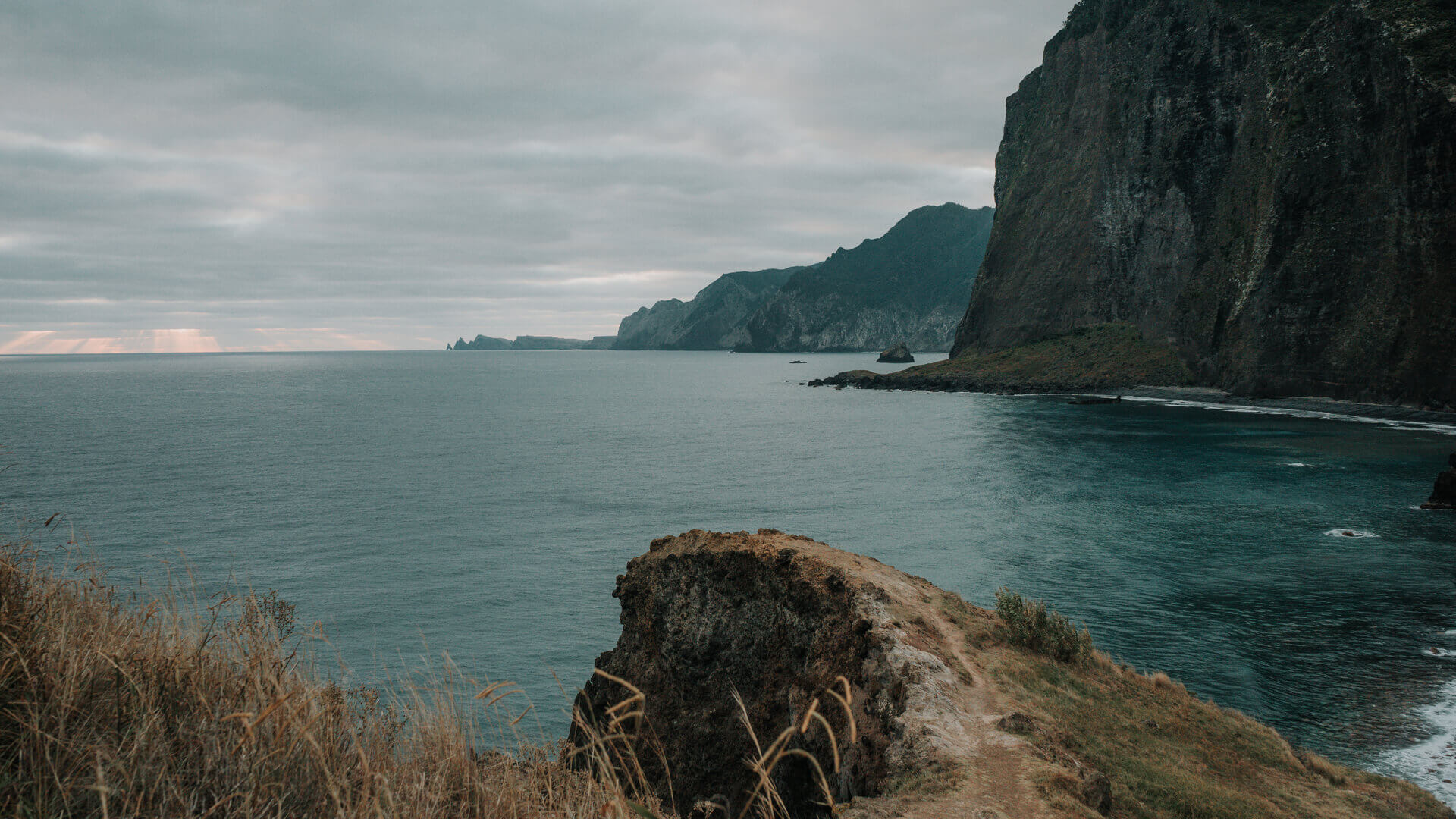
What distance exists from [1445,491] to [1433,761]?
32.1 m

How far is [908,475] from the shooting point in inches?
2181

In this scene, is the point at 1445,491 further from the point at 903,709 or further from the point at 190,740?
the point at 190,740

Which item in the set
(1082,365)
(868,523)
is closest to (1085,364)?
(1082,365)

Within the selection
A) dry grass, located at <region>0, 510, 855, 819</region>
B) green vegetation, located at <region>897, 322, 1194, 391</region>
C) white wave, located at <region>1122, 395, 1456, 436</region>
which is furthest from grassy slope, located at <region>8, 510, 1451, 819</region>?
green vegetation, located at <region>897, 322, 1194, 391</region>

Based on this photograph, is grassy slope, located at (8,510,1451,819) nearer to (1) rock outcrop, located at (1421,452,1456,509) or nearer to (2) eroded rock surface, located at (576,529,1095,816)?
(2) eroded rock surface, located at (576,529,1095,816)

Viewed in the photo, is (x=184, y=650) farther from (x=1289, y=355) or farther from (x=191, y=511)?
(x=1289, y=355)

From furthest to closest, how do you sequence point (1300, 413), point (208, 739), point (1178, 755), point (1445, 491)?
point (1300, 413) < point (1445, 491) < point (1178, 755) < point (208, 739)

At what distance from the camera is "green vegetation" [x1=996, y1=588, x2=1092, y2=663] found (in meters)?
13.1

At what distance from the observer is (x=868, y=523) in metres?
41.0

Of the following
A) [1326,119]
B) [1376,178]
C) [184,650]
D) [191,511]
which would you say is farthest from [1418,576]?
[1326,119]

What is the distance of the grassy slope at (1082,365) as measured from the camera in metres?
108

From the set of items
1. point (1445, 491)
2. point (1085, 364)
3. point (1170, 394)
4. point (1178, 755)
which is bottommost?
point (1445, 491)

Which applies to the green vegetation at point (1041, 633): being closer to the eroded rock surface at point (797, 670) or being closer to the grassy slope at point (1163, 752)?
the grassy slope at point (1163, 752)

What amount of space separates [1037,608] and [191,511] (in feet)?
145
